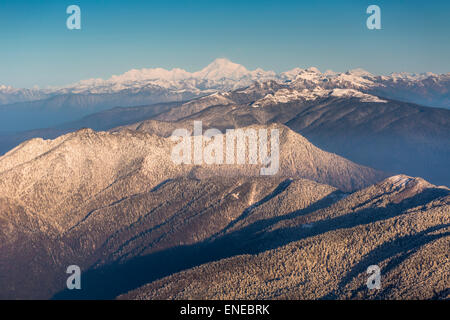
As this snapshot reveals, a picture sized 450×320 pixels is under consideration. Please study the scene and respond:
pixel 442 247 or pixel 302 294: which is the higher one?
pixel 442 247

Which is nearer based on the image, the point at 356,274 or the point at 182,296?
the point at 182,296

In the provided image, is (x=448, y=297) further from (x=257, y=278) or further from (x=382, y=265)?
(x=257, y=278)

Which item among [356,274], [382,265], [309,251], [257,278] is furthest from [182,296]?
[382,265]
